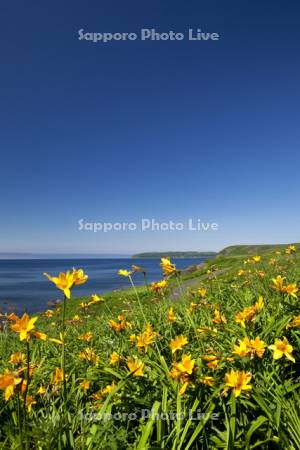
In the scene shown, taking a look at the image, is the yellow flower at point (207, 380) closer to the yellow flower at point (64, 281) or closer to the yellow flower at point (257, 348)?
the yellow flower at point (257, 348)

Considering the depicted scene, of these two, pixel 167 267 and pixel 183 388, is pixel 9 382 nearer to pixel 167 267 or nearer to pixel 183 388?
pixel 183 388

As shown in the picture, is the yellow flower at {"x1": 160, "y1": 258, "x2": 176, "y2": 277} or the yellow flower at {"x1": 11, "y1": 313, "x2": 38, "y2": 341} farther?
the yellow flower at {"x1": 160, "y1": 258, "x2": 176, "y2": 277}

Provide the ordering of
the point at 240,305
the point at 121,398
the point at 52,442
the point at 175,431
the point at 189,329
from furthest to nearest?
the point at 240,305 < the point at 189,329 < the point at 121,398 < the point at 175,431 < the point at 52,442

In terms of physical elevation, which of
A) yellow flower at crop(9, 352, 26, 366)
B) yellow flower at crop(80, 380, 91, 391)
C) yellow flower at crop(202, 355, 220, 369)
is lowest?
yellow flower at crop(80, 380, 91, 391)

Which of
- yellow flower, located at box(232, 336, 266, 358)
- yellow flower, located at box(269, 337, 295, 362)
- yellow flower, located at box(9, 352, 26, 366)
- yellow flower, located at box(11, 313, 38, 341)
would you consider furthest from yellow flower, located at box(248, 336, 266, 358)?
yellow flower, located at box(9, 352, 26, 366)

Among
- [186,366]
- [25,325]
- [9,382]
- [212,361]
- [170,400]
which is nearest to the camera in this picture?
[9,382]

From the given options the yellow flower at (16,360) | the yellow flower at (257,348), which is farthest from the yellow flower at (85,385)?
the yellow flower at (257,348)

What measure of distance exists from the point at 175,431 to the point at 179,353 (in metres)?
0.98

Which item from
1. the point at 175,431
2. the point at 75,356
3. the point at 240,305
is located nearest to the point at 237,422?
the point at 175,431

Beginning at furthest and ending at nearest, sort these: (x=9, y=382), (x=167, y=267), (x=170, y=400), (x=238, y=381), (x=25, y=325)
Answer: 1. (x=167, y=267)
2. (x=170, y=400)
3. (x=238, y=381)
4. (x=25, y=325)
5. (x=9, y=382)

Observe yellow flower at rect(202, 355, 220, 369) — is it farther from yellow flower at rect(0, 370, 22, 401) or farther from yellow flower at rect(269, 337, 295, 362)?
yellow flower at rect(0, 370, 22, 401)

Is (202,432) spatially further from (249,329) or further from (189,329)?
(189,329)

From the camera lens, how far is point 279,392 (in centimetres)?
220

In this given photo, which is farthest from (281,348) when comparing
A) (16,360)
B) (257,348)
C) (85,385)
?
(16,360)
